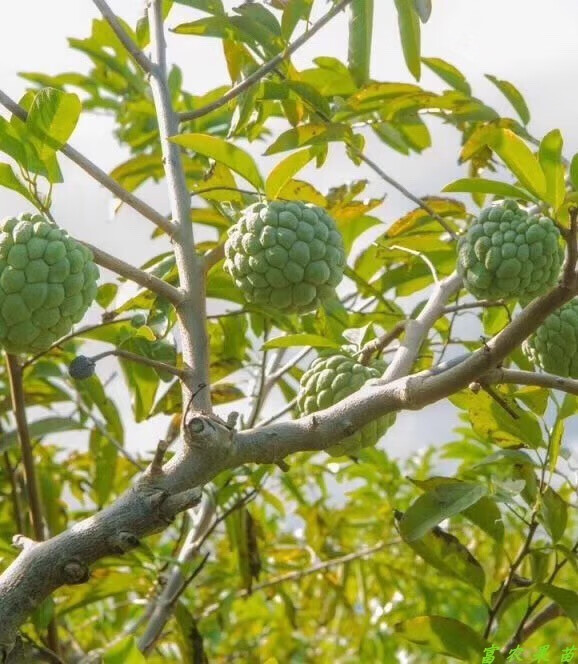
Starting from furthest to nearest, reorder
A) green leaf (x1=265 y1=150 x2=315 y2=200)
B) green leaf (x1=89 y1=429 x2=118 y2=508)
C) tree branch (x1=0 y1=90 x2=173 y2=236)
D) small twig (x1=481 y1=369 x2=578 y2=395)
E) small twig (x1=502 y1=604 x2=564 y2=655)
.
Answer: green leaf (x1=89 y1=429 x2=118 y2=508) < small twig (x1=502 y1=604 x2=564 y2=655) < green leaf (x1=265 y1=150 x2=315 y2=200) < tree branch (x1=0 y1=90 x2=173 y2=236) < small twig (x1=481 y1=369 x2=578 y2=395)

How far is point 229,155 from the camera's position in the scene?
82.1 inches

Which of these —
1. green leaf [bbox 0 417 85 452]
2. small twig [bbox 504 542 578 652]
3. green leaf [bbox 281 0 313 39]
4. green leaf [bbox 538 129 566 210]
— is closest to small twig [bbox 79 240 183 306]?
green leaf [bbox 538 129 566 210]

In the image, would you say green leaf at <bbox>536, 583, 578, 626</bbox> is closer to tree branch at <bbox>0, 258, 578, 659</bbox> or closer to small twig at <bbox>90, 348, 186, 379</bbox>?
tree branch at <bbox>0, 258, 578, 659</bbox>

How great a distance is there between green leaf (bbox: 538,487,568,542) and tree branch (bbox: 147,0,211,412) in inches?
38.8

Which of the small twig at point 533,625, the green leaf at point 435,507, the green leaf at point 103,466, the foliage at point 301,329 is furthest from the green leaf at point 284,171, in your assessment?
the green leaf at point 103,466

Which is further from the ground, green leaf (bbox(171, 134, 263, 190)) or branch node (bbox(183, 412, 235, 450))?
green leaf (bbox(171, 134, 263, 190))

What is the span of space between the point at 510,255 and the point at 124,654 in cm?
104

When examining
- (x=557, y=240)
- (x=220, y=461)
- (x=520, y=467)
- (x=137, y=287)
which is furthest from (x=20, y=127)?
(x=520, y=467)

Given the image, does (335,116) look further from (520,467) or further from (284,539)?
(284,539)

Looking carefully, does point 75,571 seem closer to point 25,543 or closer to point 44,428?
point 25,543

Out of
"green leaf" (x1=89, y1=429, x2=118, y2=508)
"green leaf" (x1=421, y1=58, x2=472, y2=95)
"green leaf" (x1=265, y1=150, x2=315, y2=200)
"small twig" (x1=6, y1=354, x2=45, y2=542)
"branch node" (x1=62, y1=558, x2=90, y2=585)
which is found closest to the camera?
"branch node" (x1=62, y1=558, x2=90, y2=585)

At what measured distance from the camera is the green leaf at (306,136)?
90.9 inches

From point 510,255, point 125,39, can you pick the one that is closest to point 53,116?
point 125,39

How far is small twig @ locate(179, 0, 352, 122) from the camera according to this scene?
6.95 feet
